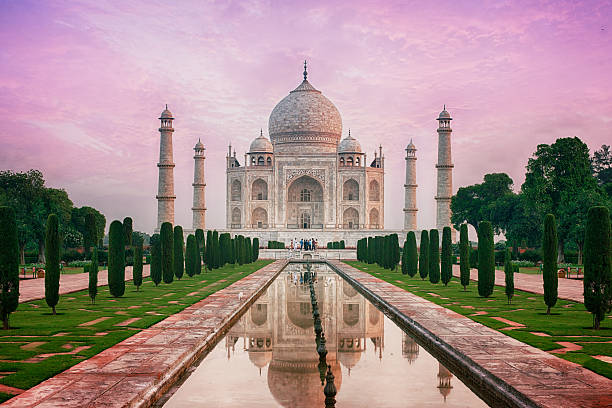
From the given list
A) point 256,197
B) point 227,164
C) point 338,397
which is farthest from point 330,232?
point 338,397

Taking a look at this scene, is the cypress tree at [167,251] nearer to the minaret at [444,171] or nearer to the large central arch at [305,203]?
the minaret at [444,171]

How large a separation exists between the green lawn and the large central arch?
28451 mm

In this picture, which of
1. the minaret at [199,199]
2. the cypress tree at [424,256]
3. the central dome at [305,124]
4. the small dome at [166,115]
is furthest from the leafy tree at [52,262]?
the central dome at [305,124]

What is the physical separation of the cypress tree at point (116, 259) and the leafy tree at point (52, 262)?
2.63 m

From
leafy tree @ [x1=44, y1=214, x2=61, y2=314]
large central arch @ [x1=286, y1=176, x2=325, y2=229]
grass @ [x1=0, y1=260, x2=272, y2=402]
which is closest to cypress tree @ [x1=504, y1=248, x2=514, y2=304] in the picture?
grass @ [x1=0, y1=260, x2=272, y2=402]

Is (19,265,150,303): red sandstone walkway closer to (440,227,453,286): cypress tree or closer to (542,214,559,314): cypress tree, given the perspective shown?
(440,227,453,286): cypress tree

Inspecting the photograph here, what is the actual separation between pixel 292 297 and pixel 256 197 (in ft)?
97.6

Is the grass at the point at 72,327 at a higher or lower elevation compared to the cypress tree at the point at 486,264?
lower

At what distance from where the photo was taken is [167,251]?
15.8 meters

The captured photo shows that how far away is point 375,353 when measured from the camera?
7574 mm


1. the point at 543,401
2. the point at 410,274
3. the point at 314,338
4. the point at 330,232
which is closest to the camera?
Result: the point at 543,401

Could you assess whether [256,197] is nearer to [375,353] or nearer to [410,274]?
[410,274]

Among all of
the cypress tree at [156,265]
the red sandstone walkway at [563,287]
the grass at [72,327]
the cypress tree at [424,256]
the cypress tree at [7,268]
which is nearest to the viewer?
the grass at [72,327]

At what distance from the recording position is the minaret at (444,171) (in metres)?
35.8
